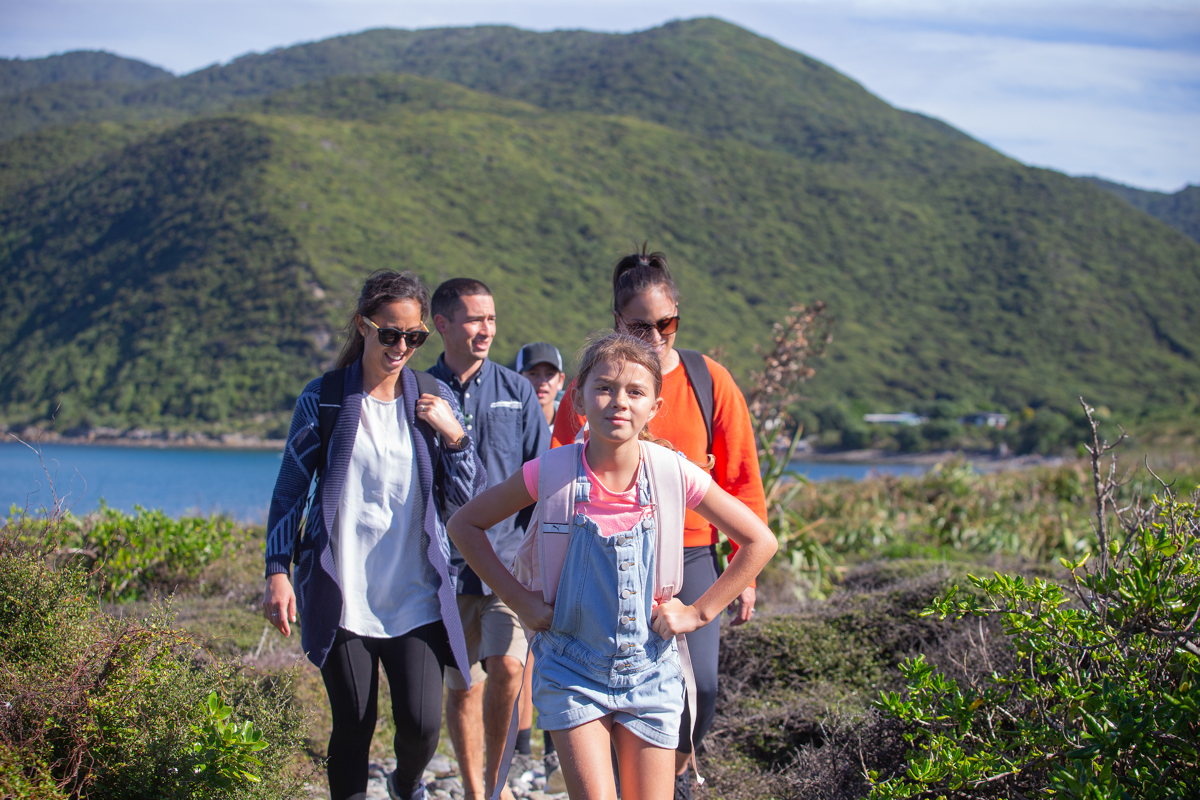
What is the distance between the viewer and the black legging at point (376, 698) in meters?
2.79

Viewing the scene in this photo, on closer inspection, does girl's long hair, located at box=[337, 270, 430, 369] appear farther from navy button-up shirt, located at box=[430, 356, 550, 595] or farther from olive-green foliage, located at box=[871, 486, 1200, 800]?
olive-green foliage, located at box=[871, 486, 1200, 800]

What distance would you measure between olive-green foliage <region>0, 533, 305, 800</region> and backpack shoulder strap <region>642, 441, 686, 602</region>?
1.18 meters

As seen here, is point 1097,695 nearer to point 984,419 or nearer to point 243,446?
point 243,446

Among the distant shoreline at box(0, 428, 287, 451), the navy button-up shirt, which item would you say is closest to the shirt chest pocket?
the navy button-up shirt

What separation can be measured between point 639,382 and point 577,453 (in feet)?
0.90

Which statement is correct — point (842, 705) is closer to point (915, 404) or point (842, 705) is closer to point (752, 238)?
point (915, 404)

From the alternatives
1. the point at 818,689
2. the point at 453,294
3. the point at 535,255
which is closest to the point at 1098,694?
the point at 818,689

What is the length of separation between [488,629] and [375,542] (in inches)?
35.3

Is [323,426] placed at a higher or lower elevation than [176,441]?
higher

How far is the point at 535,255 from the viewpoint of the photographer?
231 feet

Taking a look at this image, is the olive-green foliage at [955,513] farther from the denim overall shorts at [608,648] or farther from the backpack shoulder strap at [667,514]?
the denim overall shorts at [608,648]

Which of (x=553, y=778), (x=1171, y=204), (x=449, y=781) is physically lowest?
(x=449, y=781)

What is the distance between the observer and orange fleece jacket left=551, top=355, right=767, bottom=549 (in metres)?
3.14

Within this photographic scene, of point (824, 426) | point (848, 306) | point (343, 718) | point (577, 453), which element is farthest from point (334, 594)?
point (848, 306)
